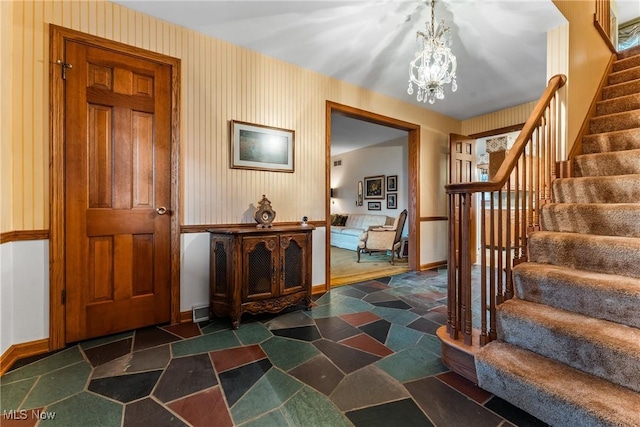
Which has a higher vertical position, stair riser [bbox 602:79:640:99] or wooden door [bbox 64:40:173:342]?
stair riser [bbox 602:79:640:99]

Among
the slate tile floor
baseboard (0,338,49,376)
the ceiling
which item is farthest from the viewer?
the ceiling

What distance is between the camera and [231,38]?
2.68 meters

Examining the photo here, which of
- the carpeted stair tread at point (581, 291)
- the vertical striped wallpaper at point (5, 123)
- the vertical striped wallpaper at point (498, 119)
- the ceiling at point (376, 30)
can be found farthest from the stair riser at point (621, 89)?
the vertical striped wallpaper at point (5, 123)

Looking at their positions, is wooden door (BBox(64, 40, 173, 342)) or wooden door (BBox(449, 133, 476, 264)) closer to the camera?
wooden door (BBox(64, 40, 173, 342))

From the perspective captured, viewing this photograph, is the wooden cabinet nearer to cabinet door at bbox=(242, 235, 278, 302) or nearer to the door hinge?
cabinet door at bbox=(242, 235, 278, 302)

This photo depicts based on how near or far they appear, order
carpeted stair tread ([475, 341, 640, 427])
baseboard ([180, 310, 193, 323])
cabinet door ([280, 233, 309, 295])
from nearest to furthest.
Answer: carpeted stair tread ([475, 341, 640, 427])
baseboard ([180, 310, 193, 323])
cabinet door ([280, 233, 309, 295])

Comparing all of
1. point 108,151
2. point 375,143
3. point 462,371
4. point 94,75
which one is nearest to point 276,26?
point 94,75

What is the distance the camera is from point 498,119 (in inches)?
182

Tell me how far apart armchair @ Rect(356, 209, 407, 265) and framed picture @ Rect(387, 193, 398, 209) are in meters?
1.29

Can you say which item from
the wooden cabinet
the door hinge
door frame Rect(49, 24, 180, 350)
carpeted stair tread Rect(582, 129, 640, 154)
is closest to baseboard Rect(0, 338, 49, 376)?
door frame Rect(49, 24, 180, 350)

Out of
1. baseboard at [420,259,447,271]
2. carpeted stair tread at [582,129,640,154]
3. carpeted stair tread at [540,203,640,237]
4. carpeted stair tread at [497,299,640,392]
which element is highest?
carpeted stair tread at [582,129,640,154]

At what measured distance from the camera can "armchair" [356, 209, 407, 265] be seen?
5.38m

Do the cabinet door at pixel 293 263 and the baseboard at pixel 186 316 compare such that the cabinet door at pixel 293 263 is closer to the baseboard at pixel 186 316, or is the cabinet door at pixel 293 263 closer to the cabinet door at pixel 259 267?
the cabinet door at pixel 259 267

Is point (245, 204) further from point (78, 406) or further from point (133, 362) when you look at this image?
point (78, 406)
